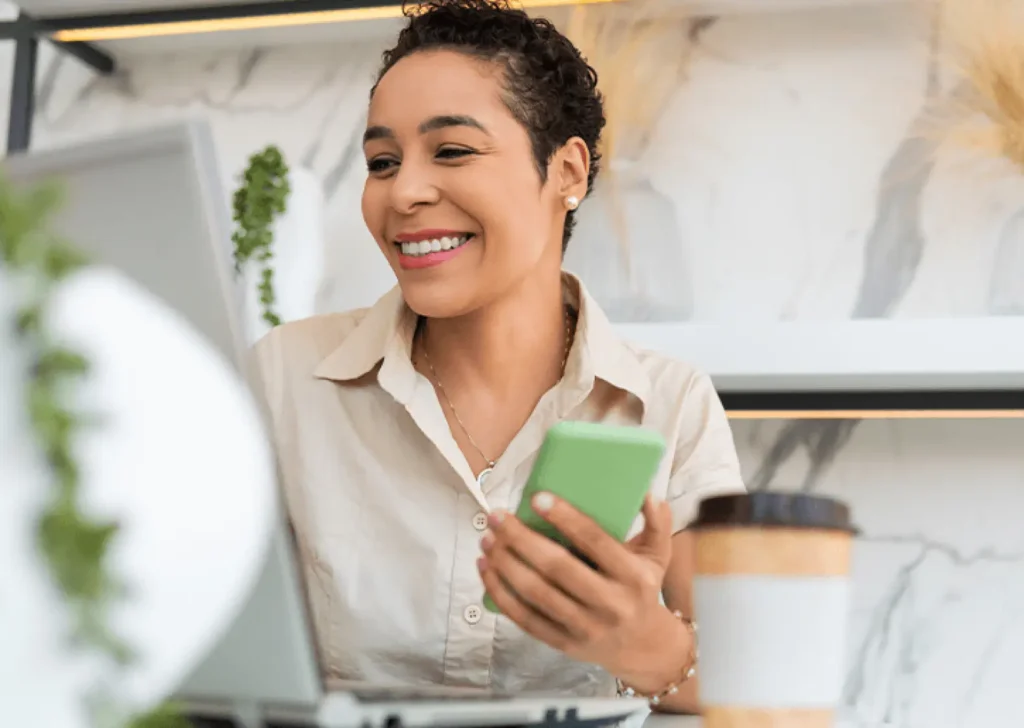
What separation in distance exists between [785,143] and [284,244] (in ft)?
2.13

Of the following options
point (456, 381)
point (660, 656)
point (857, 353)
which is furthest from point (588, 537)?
point (857, 353)

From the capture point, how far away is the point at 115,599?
17 centimetres

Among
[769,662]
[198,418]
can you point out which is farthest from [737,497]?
[198,418]

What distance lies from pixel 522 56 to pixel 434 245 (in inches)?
8.3

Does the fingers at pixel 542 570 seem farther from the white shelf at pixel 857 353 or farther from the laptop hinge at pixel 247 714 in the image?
the white shelf at pixel 857 353

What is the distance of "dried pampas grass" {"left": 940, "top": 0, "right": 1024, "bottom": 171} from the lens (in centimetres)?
119

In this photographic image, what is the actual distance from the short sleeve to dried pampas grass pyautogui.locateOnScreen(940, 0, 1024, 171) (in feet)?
1.78

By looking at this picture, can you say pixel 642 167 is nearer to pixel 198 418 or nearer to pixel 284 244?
pixel 284 244

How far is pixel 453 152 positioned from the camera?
88cm

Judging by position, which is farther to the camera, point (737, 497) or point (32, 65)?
point (32, 65)

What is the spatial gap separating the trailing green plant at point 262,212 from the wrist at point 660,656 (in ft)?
2.18

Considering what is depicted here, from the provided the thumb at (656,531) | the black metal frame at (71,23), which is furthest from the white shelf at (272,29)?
the thumb at (656,531)

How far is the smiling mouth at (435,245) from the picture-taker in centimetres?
89

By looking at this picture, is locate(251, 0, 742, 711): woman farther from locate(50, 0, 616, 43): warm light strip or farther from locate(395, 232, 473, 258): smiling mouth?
locate(50, 0, 616, 43): warm light strip
